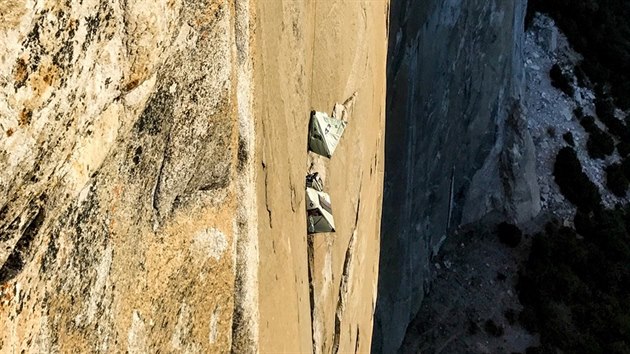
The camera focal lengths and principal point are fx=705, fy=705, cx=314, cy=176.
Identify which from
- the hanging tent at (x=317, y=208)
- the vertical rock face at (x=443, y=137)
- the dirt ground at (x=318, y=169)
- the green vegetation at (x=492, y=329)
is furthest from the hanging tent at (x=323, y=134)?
the green vegetation at (x=492, y=329)

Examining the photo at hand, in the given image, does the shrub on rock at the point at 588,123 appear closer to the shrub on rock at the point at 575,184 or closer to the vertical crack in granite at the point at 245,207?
the shrub on rock at the point at 575,184

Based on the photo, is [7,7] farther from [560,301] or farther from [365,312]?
[560,301]

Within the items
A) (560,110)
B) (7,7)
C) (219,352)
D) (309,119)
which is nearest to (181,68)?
(7,7)

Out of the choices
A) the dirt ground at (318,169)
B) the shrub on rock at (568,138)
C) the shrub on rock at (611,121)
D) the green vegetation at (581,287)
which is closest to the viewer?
the dirt ground at (318,169)

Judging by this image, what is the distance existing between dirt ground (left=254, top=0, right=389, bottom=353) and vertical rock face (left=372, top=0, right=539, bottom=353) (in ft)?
8.14

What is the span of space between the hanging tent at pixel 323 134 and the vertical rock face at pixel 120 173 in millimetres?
2110

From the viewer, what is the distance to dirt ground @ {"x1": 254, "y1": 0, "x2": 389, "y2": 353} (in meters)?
4.92

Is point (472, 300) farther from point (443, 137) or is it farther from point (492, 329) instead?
point (443, 137)

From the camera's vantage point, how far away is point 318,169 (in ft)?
22.2

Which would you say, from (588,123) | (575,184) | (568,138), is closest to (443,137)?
(575,184)

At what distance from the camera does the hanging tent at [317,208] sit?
6.36m

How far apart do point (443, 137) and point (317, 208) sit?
9949mm

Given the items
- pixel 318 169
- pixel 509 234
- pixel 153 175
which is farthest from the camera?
pixel 509 234

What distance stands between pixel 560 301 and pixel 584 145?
615 centimetres
